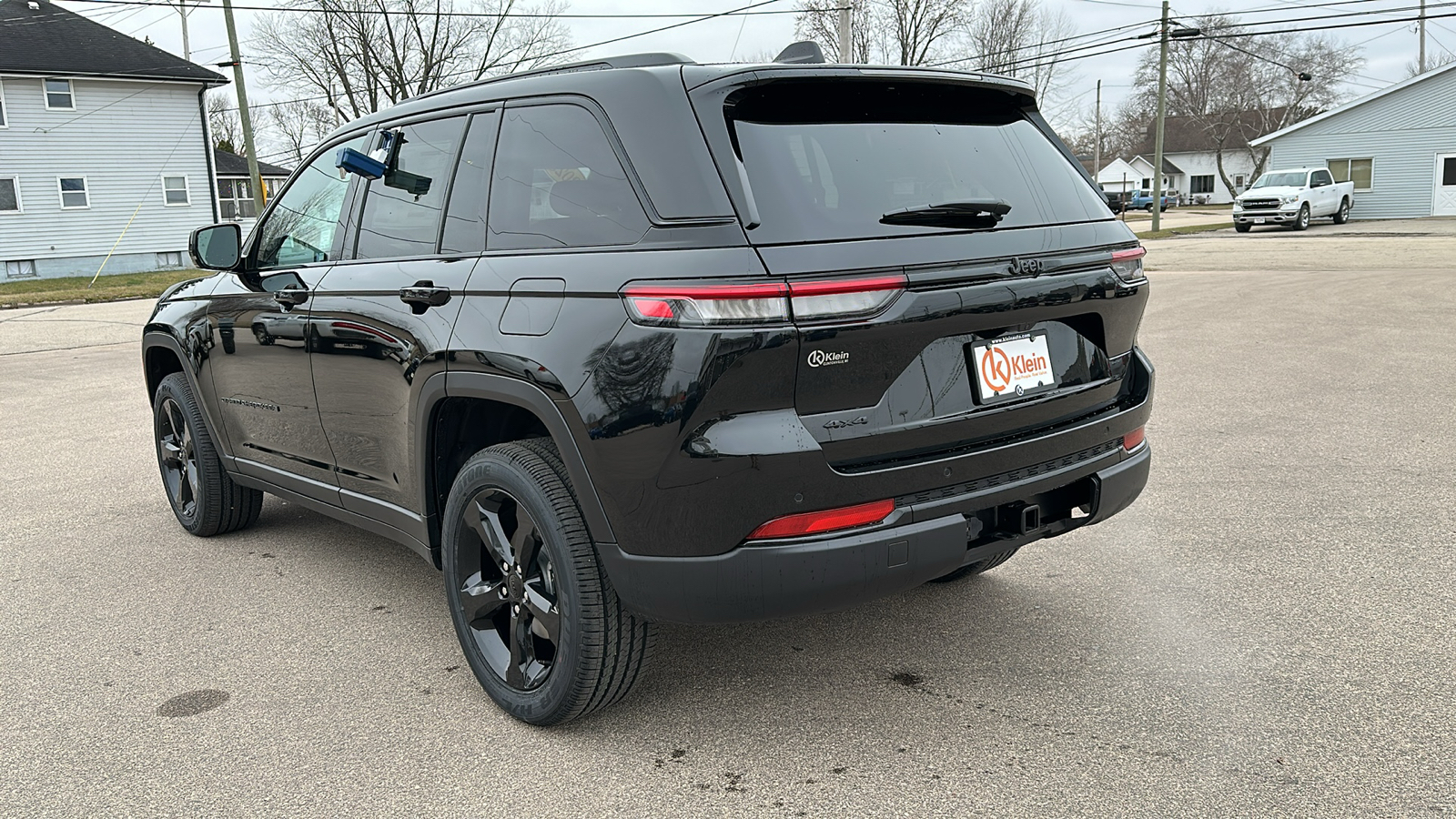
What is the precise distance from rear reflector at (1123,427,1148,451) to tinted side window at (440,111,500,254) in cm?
200

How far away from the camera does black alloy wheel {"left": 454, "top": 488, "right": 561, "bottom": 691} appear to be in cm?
318

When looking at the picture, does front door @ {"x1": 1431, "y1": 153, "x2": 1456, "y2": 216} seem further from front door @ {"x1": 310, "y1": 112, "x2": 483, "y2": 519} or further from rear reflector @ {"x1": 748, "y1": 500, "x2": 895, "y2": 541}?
rear reflector @ {"x1": 748, "y1": 500, "x2": 895, "y2": 541}

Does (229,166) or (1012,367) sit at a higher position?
(229,166)

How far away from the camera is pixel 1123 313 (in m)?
3.34

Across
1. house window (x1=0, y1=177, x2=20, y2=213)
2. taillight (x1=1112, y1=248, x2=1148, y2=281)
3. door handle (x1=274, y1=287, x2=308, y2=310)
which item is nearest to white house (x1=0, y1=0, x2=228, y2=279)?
house window (x1=0, y1=177, x2=20, y2=213)

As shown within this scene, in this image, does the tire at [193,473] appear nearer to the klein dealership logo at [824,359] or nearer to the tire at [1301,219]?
the klein dealership logo at [824,359]

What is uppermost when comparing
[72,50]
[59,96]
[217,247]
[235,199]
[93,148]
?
[72,50]

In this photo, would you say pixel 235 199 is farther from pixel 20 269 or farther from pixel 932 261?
pixel 932 261

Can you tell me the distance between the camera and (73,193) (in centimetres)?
3319

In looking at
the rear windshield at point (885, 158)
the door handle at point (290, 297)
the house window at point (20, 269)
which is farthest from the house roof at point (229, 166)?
the rear windshield at point (885, 158)

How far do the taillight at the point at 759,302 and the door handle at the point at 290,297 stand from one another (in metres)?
1.88

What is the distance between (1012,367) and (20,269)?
35.9 meters

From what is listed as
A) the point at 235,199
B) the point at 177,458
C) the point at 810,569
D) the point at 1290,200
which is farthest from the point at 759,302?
the point at 235,199

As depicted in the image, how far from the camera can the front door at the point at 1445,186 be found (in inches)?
1626
